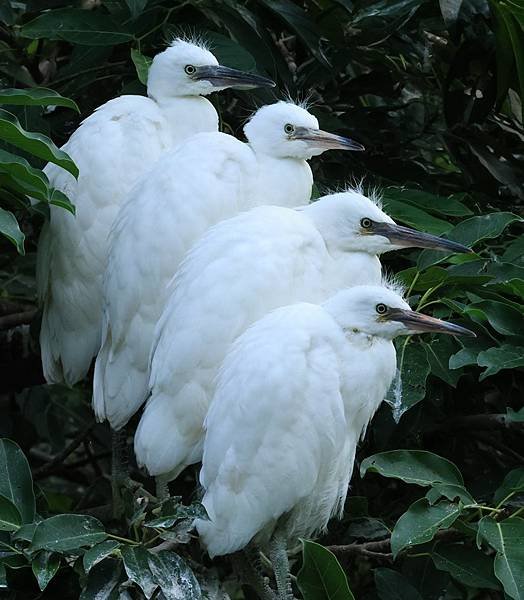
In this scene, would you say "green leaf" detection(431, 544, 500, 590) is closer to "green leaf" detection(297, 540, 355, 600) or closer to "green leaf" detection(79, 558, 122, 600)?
"green leaf" detection(297, 540, 355, 600)

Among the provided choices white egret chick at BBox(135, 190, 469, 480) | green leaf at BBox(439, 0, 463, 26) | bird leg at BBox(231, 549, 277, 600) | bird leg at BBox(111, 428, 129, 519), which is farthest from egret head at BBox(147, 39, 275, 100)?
bird leg at BBox(231, 549, 277, 600)

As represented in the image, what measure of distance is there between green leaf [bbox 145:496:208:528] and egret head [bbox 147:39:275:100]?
145 centimetres

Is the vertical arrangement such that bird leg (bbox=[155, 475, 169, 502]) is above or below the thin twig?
above

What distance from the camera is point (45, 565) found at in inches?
101

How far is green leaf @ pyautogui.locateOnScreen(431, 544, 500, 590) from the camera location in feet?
9.21

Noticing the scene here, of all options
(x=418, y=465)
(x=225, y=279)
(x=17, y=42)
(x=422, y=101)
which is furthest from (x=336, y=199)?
(x=17, y=42)

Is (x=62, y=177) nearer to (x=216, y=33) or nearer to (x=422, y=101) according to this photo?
(x=216, y=33)

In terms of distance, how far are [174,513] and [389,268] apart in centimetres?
133

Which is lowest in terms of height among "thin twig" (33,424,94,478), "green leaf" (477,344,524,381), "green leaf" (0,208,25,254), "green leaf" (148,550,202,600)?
"thin twig" (33,424,94,478)

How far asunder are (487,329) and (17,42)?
1.83 metres

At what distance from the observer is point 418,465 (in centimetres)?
284

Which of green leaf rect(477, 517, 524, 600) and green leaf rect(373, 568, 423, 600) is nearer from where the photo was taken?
green leaf rect(477, 517, 524, 600)

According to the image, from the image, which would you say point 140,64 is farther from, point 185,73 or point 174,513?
point 174,513

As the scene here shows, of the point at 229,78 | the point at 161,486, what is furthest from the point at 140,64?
the point at 161,486
